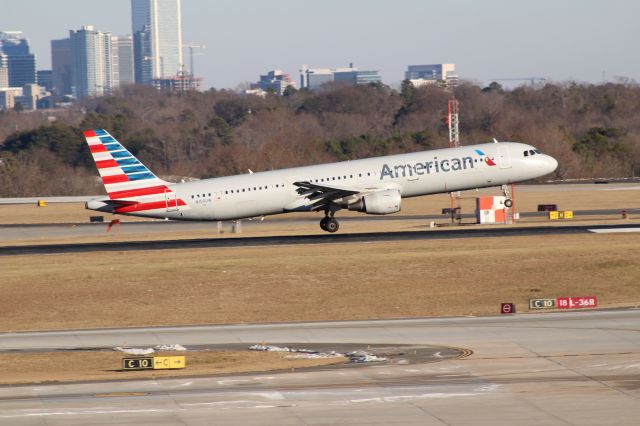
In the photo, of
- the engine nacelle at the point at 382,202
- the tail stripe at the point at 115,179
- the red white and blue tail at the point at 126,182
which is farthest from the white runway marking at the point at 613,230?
the tail stripe at the point at 115,179

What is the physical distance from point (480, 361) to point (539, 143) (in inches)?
4042

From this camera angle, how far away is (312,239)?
203 ft

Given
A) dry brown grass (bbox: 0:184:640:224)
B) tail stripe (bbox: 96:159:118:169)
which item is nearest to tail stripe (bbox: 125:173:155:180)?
tail stripe (bbox: 96:159:118:169)

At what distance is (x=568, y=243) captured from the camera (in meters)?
56.4

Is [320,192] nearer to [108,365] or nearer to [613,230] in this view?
[613,230]

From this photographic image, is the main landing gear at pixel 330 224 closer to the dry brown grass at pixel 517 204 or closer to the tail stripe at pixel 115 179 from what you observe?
the tail stripe at pixel 115 179

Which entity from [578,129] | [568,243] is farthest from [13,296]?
[578,129]

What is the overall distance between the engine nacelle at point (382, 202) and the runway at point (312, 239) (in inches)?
70.2

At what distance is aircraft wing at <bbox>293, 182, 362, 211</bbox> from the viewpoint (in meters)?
59.3

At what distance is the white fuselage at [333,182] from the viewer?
60625 mm

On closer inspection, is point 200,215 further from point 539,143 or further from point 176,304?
point 539,143

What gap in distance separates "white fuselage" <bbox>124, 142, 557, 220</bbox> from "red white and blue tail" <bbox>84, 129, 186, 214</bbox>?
37cm

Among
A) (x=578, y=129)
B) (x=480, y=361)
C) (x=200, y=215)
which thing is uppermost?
(x=578, y=129)

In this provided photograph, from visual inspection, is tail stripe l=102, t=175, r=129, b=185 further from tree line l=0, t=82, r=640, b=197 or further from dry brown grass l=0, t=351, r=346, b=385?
tree line l=0, t=82, r=640, b=197
